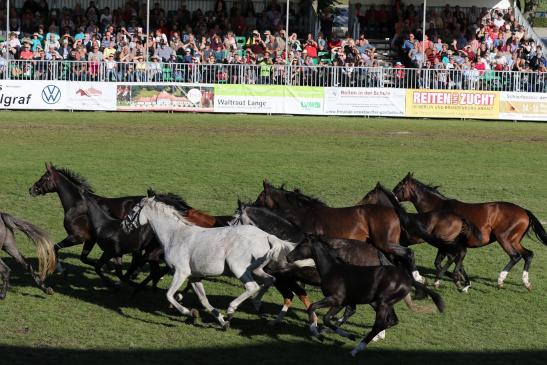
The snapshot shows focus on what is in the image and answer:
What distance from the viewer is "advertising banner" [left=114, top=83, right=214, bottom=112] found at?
30.2 metres

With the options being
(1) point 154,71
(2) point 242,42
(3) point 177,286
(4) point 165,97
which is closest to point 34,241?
(3) point 177,286

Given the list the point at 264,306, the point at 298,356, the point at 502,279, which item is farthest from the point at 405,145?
the point at 298,356

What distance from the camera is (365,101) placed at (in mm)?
31516

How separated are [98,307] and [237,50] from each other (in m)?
24.3

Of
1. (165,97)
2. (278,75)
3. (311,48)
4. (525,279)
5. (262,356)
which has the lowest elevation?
(262,356)

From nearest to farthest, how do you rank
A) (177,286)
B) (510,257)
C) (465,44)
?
(177,286), (510,257), (465,44)

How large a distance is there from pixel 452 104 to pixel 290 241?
22.9 meters

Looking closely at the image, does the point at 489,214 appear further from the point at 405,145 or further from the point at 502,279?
the point at 405,145

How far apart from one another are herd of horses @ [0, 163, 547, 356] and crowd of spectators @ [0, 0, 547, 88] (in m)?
18.6

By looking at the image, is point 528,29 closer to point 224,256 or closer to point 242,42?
point 242,42

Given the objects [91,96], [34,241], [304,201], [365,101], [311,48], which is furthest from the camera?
[311,48]

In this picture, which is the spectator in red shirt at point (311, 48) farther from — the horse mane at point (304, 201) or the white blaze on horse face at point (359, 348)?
the white blaze on horse face at point (359, 348)

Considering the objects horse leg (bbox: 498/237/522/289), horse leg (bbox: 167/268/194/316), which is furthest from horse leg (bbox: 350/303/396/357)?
horse leg (bbox: 498/237/522/289)

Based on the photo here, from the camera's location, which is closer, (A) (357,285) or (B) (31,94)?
(A) (357,285)
